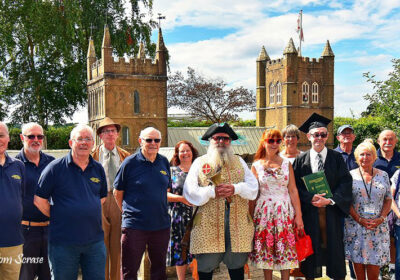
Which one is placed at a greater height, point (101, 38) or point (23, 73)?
point (101, 38)

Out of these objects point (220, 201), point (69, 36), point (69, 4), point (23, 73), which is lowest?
point (220, 201)

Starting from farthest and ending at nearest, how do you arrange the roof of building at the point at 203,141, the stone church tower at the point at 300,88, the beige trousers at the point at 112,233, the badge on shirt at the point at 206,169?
Result: the stone church tower at the point at 300,88 → the roof of building at the point at 203,141 → the beige trousers at the point at 112,233 → the badge on shirt at the point at 206,169

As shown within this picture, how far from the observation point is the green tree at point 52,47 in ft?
87.2

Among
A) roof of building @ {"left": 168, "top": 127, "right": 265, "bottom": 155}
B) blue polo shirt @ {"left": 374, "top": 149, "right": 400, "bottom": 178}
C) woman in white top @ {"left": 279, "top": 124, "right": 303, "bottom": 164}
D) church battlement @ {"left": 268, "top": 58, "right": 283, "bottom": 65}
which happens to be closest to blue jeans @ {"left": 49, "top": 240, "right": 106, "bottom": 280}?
woman in white top @ {"left": 279, "top": 124, "right": 303, "bottom": 164}

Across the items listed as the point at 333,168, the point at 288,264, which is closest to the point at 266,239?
the point at 288,264

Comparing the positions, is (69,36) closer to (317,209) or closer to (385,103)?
(385,103)

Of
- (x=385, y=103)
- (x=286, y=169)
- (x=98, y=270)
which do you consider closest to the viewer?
(x=98, y=270)

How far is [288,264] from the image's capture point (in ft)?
15.6

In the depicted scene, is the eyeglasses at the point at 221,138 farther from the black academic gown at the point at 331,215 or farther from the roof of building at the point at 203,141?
the roof of building at the point at 203,141

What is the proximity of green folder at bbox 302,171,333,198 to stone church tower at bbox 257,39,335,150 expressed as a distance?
33.9m

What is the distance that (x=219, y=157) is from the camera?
4602 millimetres

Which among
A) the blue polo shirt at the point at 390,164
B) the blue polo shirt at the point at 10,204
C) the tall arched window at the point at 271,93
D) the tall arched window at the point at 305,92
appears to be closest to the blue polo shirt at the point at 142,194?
the blue polo shirt at the point at 10,204

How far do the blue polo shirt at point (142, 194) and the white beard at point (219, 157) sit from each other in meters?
0.71

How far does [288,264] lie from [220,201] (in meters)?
1.14
